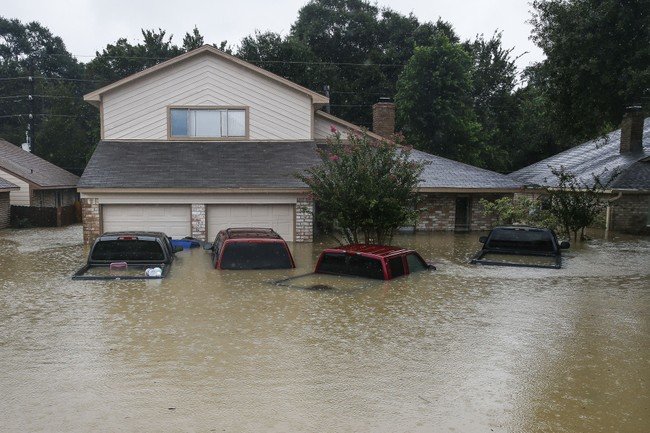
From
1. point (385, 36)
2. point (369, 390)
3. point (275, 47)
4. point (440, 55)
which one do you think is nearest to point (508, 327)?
point (369, 390)

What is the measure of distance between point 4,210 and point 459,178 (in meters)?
22.2

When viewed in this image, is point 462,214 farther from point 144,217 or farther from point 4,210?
point 4,210

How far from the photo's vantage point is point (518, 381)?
820cm

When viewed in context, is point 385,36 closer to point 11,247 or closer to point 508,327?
point 11,247

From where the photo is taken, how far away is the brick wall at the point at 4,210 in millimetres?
Answer: 29000

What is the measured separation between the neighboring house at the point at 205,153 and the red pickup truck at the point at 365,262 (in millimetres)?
7536

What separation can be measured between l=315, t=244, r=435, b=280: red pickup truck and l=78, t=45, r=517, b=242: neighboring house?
297 inches

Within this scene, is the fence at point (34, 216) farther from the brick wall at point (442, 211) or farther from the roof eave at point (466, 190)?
the roof eave at point (466, 190)

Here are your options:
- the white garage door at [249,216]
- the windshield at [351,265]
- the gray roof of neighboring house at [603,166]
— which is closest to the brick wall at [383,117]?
the gray roof of neighboring house at [603,166]

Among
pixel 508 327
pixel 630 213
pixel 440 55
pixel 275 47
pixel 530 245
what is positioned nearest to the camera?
pixel 508 327

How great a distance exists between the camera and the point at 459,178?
88.4 ft

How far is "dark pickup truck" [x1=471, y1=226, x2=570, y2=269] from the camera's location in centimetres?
1845

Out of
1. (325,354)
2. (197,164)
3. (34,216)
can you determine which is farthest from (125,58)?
(325,354)

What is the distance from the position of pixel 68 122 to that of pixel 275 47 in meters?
16.9
